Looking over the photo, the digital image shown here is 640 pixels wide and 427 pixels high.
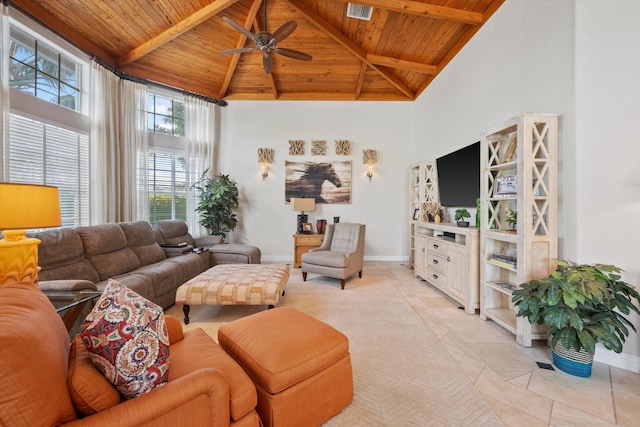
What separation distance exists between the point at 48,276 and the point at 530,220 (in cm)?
424

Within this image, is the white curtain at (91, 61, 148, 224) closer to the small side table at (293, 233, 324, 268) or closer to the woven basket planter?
the small side table at (293, 233, 324, 268)

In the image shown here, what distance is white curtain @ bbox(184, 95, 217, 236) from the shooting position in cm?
498

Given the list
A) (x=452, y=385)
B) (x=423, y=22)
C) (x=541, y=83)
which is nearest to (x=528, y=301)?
(x=452, y=385)

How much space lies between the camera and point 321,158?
217 inches

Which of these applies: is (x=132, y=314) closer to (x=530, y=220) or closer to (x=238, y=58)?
(x=530, y=220)

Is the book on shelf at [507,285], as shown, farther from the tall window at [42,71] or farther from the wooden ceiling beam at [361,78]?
the tall window at [42,71]

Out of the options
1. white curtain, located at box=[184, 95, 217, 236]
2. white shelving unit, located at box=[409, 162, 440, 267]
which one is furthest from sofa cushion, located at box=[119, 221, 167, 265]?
white shelving unit, located at box=[409, 162, 440, 267]

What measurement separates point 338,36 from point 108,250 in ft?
14.4

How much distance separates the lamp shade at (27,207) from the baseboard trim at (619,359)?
4.03 m

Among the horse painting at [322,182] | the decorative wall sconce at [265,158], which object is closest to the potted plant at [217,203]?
the decorative wall sconce at [265,158]

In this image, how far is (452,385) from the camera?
172cm

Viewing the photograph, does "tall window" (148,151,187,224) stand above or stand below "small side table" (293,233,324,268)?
above

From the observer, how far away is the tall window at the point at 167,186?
183 inches

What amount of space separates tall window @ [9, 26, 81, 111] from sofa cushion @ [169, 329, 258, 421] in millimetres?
3629
